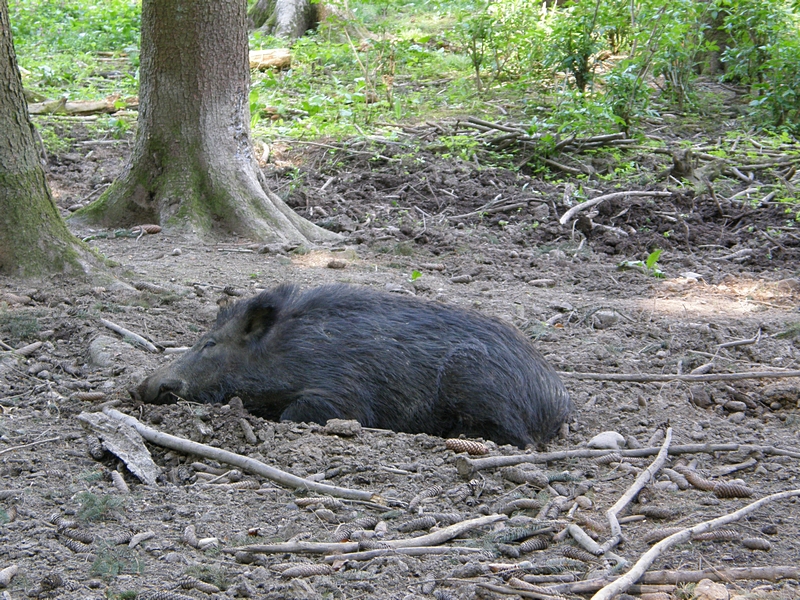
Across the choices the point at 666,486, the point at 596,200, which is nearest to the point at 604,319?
the point at 666,486

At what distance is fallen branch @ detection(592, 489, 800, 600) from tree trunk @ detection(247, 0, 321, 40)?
15657 millimetres

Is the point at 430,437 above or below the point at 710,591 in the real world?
below

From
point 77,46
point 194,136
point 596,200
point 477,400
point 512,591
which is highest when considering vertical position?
point 77,46

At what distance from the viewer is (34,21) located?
1783cm

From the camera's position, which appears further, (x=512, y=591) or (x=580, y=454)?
(x=580, y=454)

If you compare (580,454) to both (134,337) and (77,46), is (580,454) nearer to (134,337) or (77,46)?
(134,337)

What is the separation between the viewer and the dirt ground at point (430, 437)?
2848 millimetres

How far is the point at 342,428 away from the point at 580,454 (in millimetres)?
1180

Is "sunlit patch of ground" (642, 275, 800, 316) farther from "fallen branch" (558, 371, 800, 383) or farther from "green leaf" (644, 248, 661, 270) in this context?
"fallen branch" (558, 371, 800, 383)

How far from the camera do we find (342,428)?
13.8 ft

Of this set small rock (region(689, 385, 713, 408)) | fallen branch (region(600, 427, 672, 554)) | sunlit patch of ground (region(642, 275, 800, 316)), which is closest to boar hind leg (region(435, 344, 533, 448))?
fallen branch (region(600, 427, 672, 554))

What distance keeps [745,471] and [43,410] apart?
11.4 ft

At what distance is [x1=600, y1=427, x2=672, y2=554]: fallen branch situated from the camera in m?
3.04

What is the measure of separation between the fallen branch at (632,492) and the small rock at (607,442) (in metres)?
0.23
